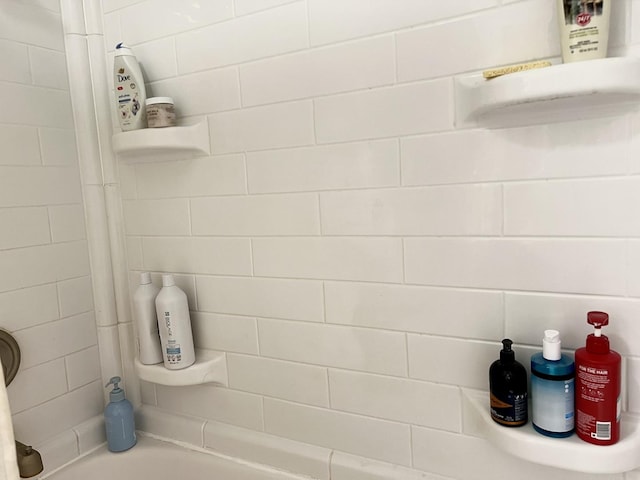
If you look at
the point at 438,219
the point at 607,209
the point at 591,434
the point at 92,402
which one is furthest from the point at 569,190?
the point at 92,402

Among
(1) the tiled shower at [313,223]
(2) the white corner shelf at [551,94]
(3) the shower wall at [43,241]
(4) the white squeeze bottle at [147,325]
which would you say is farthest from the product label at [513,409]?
(3) the shower wall at [43,241]

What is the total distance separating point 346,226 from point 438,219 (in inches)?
7.8

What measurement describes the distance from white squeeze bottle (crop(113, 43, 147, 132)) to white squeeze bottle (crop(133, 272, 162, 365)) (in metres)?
0.39

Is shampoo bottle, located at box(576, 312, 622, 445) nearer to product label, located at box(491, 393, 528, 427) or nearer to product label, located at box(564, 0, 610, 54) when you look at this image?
product label, located at box(491, 393, 528, 427)

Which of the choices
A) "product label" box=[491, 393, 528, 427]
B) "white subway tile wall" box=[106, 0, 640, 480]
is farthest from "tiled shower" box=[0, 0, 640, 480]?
"product label" box=[491, 393, 528, 427]

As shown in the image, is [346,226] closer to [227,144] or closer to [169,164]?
[227,144]

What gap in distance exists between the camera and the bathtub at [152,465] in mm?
1247

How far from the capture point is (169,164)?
127 centimetres

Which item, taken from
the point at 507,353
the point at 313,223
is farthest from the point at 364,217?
the point at 507,353

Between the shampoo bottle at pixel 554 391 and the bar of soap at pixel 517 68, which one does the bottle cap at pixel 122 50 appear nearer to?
the bar of soap at pixel 517 68

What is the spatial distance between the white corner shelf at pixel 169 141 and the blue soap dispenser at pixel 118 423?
63 centimetres

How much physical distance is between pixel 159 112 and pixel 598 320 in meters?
1.01

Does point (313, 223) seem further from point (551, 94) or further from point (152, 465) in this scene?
point (152, 465)

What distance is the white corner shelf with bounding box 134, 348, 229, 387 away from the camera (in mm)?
1210
